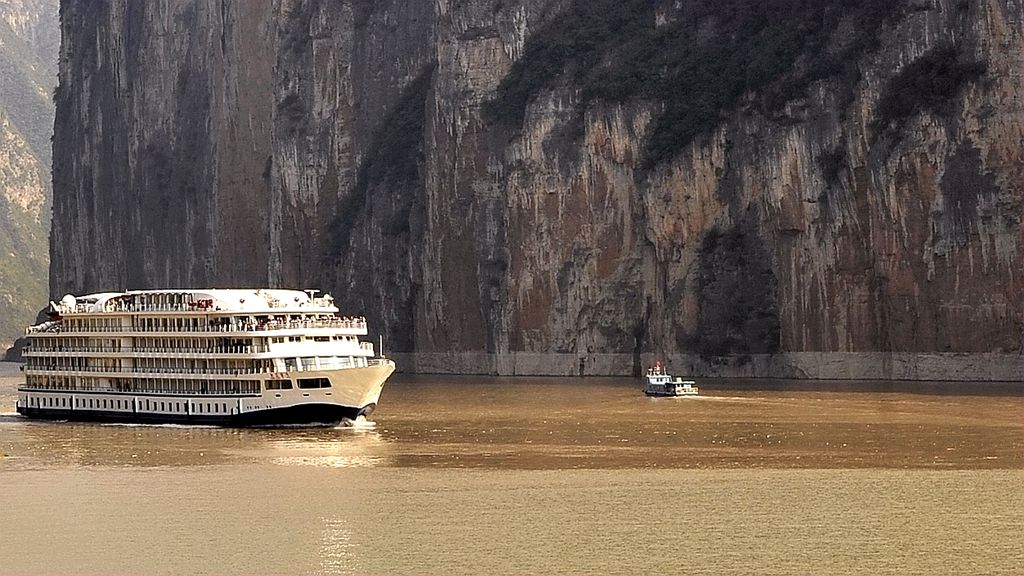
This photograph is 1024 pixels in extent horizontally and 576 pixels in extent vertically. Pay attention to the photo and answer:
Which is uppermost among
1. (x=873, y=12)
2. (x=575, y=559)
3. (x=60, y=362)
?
(x=873, y=12)

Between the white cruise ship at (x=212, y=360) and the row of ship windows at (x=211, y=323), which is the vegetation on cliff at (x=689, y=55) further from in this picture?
the white cruise ship at (x=212, y=360)

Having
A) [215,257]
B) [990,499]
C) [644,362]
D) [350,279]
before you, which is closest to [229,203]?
[215,257]

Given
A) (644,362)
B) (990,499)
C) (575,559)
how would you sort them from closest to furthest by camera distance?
(575,559) → (990,499) → (644,362)

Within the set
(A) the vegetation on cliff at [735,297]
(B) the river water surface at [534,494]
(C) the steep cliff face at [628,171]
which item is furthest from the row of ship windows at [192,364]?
(A) the vegetation on cliff at [735,297]

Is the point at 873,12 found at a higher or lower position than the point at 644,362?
higher

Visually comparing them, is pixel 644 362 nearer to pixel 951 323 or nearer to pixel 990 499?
pixel 951 323

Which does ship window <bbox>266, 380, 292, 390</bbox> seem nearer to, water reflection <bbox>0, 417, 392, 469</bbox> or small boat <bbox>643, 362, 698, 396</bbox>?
water reflection <bbox>0, 417, 392, 469</bbox>
